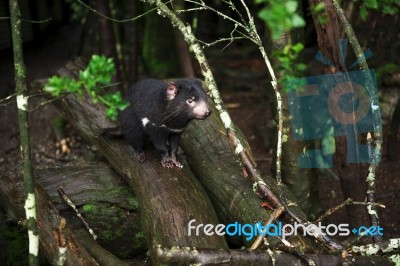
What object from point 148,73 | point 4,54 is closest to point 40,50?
point 4,54

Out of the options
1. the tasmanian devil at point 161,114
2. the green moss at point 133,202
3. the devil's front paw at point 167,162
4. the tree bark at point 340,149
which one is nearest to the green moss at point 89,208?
the green moss at point 133,202

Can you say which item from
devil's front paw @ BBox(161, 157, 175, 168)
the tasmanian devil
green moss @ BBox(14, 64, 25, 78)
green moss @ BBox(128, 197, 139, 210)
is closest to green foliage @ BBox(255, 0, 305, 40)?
green moss @ BBox(14, 64, 25, 78)

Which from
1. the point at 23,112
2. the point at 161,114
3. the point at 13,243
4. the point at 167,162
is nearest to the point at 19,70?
the point at 23,112

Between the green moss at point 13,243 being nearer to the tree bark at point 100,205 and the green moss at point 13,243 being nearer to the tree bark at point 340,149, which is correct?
the tree bark at point 100,205

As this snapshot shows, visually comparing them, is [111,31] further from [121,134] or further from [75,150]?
[121,134]

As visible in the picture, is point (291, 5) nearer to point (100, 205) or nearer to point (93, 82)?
point (93, 82)

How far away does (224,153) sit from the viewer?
447 centimetres

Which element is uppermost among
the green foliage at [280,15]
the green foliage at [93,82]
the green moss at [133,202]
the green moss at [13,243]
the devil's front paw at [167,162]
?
the green foliage at [280,15]

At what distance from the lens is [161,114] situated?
4.31m

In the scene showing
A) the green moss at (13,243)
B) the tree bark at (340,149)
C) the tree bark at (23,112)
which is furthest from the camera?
the green moss at (13,243)

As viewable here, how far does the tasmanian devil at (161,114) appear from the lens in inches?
163

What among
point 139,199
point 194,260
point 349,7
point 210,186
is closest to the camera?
point 194,260

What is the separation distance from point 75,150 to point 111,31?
177 centimetres

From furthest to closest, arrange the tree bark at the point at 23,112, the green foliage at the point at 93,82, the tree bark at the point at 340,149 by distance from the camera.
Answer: the tree bark at the point at 340,149, the tree bark at the point at 23,112, the green foliage at the point at 93,82
